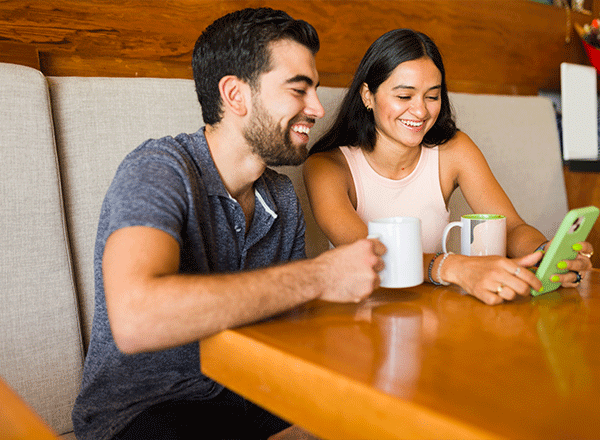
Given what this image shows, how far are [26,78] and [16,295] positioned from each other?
0.46 m

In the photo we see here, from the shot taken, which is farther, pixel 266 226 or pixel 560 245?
pixel 266 226

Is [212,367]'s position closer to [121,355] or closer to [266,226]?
[121,355]

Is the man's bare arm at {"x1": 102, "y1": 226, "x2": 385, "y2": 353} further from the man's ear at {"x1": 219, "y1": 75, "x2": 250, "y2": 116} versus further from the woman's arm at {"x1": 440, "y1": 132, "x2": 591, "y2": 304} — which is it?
the man's ear at {"x1": 219, "y1": 75, "x2": 250, "y2": 116}

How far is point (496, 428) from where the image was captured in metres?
0.43

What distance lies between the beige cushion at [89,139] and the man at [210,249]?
0.26 m

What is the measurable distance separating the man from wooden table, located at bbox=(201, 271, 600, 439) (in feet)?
0.19

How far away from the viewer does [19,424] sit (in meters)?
0.36

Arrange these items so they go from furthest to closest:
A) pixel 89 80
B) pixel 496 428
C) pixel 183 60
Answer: pixel 183 60, pixel 89 80, pixel 496 428

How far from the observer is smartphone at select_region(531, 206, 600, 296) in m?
0.80

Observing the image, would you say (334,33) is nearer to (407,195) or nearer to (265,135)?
(407,195)

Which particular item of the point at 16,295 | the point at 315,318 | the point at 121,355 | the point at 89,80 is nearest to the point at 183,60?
the point at 89,80

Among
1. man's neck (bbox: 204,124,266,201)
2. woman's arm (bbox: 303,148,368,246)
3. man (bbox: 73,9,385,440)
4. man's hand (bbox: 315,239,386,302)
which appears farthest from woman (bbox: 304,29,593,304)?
man's hand (bbox: 315,239,386,302)

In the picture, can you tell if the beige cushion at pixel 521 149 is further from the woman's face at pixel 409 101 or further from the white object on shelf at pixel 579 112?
the woman's face at pixel 409 101

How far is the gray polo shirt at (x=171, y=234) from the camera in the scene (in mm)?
783
